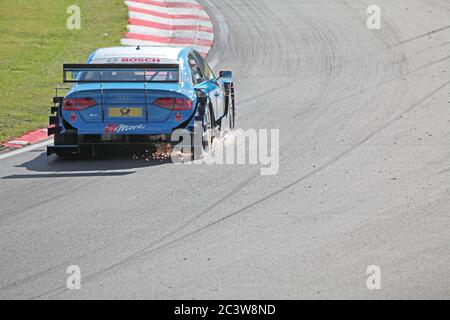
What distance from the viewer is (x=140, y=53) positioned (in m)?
13.3

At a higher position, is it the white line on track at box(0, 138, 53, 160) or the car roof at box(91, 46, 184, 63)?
the car roof at box(91, 46, 184, 63)

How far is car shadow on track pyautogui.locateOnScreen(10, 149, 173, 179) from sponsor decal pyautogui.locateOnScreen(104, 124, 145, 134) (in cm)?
37

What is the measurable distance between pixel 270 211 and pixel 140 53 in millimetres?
4272

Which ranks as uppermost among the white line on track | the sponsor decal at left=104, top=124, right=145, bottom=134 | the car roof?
the car roof

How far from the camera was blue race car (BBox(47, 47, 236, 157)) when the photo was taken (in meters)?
12.4

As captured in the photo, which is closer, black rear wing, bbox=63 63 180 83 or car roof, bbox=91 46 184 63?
black rear wing, bbox=63 63 180 83

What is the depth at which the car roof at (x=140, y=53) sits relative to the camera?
43.3 ft

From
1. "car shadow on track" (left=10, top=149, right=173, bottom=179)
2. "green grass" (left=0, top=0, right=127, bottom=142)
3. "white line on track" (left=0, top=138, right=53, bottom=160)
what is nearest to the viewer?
"car shadow on track" (left=10, top=149, right=173, bottom=179)
